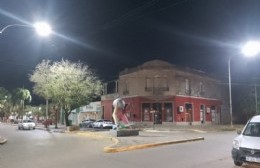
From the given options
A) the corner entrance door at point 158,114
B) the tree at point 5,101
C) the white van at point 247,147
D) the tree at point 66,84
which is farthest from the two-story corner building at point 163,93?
the tree at point 5,101

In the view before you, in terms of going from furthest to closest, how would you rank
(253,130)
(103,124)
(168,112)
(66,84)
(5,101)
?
(5,101)
(168,112)
(103,124)
(66,84)
(253,130)

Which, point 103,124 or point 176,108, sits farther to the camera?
point 176,108

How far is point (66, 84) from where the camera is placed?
149ft

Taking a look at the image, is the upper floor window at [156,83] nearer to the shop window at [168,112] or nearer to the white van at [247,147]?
the shop window at [168,112]

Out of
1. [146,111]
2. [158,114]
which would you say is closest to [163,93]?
[158,114]

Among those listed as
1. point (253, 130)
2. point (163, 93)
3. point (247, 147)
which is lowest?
point (247, 147)

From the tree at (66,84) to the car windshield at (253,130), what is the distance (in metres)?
33.3

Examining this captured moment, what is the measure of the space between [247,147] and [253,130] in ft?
4.89

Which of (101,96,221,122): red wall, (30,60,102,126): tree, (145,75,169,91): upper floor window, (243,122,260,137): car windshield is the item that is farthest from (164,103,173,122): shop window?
(243,122,260,137): car windshield

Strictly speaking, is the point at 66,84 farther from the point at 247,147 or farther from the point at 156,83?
the point at 247,147

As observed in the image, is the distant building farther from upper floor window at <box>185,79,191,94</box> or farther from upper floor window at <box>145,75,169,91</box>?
upper floor window at <box>185,79,191,94</box>

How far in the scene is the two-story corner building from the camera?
52156mm

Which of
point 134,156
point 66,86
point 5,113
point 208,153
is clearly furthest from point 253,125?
point 5,113

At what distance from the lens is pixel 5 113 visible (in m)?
110
